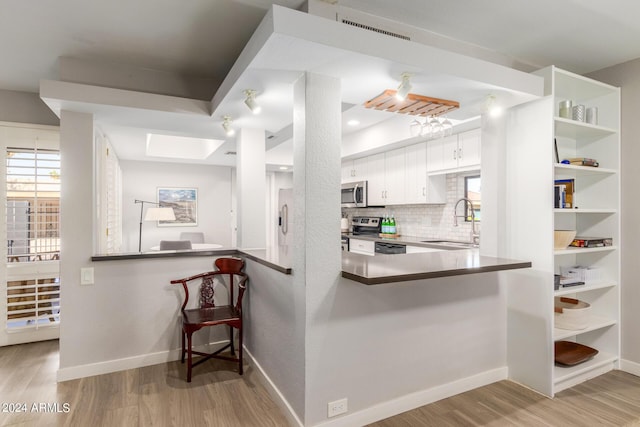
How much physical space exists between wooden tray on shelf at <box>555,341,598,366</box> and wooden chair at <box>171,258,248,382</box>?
8.26 feet

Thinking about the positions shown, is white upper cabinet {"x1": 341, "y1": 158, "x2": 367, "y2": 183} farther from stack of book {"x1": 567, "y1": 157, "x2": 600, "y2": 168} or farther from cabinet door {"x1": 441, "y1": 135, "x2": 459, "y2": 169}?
stack of book {"x1": 567, "y1": 157, "x2": 600, "y2": 168}

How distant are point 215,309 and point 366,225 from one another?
3.05m

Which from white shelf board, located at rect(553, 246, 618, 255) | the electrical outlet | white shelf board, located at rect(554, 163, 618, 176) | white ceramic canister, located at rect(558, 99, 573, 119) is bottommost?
the electrical outlet

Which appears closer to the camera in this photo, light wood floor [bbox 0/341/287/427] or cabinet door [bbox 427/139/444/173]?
light wood floor [bbox 0/341/287/427]

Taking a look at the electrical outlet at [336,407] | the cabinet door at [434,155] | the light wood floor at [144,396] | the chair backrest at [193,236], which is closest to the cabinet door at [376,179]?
the cabinet door at [434,155]

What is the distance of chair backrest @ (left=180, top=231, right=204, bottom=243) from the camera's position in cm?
639

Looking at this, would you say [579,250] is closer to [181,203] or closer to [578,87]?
[578,87]

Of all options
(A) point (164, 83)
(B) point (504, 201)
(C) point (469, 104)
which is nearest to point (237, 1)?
(A) point (164, 83)

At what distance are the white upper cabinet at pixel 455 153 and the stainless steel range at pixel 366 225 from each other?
1.44 m

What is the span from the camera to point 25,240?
3.48 meters

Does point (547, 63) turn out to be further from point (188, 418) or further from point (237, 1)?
point (188, 418)

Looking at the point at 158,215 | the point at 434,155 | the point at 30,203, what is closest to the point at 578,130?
the point at 434,155

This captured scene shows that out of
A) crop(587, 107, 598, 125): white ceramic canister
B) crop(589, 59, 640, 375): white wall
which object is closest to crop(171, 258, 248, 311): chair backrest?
crop(587, 107, 598, 125): white ceramic canister

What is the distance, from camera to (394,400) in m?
2.29
